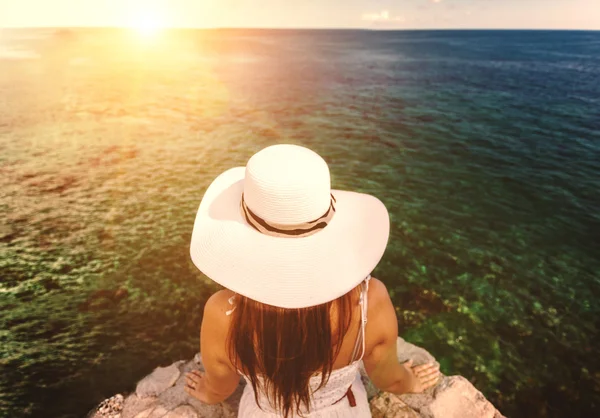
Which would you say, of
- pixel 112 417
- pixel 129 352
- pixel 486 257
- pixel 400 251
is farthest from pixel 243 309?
pixel 486 257

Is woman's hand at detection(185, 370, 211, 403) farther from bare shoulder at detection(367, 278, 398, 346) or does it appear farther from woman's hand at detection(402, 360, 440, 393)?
woman's hand at detection(402, 360, 440, 393)

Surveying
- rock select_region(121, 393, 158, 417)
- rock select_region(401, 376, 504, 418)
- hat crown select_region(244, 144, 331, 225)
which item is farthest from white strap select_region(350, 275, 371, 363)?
rock select_region(121, 393, 158, 417)

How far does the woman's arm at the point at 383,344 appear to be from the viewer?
201 cm

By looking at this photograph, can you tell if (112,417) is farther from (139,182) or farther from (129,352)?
(139,182)

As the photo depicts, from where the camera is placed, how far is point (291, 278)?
1.71 m

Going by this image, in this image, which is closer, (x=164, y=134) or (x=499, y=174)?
(x=499, y=174)

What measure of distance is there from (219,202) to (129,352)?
4.71 m

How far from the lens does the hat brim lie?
1692 millimetres

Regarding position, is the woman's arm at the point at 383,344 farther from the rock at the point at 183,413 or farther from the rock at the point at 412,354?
the rock at the point at 183,413

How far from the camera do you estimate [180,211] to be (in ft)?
31.1

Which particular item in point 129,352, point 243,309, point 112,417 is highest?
point 243,309

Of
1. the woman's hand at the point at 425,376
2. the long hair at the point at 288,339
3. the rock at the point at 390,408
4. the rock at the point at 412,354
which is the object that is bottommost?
the rock at the point at 412,354

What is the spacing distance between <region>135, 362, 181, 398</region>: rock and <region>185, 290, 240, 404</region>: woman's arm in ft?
3.74

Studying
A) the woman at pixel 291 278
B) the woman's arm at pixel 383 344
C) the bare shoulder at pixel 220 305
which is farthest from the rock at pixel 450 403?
the bare shoulder at pixel 220 305
